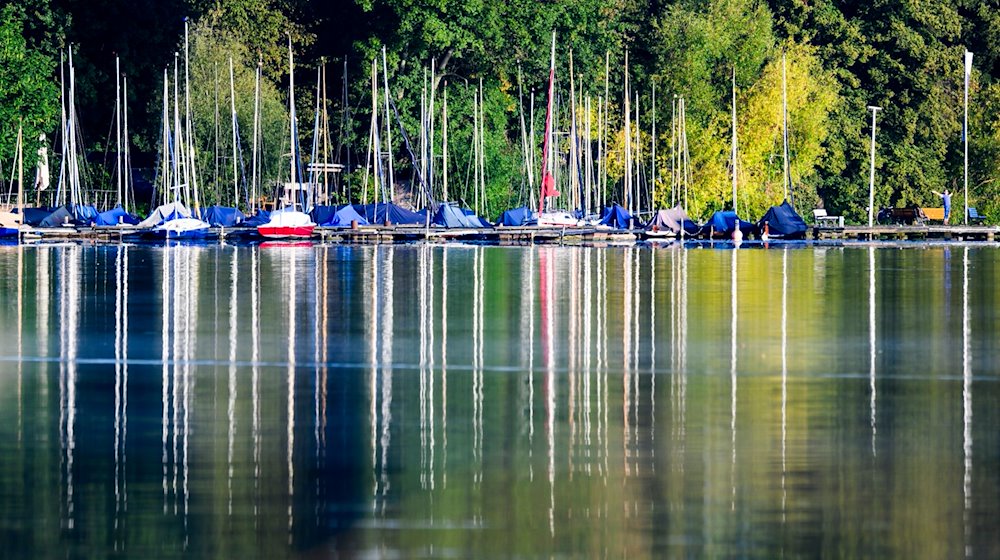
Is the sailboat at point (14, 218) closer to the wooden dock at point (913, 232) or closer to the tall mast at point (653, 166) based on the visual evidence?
the tall mast at point (653, 166)

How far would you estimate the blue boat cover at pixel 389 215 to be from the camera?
89.6 m

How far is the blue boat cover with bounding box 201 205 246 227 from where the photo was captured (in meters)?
89.8

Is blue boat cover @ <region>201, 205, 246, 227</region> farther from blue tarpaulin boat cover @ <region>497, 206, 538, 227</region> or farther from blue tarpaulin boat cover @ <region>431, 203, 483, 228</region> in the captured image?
blue tarpaulin boat cover @ <region>497, 206, 538, 227</region>

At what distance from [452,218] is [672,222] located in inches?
438

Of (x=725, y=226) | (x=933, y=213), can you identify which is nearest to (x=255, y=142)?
(x=725, y=226)

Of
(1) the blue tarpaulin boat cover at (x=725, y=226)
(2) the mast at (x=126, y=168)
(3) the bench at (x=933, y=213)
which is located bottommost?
(1) the blue tarpaulin boat cover at (x=725, y=226)

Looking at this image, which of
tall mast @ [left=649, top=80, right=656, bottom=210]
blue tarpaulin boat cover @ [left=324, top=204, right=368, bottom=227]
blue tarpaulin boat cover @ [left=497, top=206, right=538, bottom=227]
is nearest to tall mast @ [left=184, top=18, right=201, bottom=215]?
blue tarpaulin boat cover @ [left=324, top=204, right=368, bottom=227]

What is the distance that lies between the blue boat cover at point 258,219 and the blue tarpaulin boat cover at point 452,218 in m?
8.06

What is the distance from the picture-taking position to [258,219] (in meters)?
88.3

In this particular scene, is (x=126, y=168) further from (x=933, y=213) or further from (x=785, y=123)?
(x=933, y=213)

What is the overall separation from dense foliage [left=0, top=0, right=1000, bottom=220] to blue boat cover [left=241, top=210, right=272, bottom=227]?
656 cm

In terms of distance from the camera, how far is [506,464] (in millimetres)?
19328

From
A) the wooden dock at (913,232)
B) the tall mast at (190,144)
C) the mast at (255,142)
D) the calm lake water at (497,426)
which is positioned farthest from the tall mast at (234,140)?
the calm lake water at (497,426)

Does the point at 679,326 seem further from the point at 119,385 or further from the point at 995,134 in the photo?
the point at 995,134
